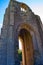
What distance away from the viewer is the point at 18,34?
15.8 meters

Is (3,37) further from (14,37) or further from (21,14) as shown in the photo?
(21,14)

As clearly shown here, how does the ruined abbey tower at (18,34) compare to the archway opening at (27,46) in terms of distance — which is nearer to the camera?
the ruined abbey tower at (18,34)

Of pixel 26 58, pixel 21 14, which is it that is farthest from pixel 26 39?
pixel 21 14

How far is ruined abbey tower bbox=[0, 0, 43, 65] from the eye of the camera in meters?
13.8

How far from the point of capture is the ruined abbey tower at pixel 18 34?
545 inches

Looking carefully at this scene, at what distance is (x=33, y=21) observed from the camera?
53.2 ft

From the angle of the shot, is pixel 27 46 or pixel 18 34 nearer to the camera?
pixel 18 34

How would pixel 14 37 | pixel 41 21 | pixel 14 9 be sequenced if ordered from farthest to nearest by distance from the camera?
pixel 41 21
pixel 14 9
pixel 14 37

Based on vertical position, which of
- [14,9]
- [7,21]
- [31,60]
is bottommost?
[31,60]

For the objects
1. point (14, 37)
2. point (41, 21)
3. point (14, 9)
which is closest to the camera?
point (14, 37)

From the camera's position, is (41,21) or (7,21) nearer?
(7,21)

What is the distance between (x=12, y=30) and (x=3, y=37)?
3.27 feet

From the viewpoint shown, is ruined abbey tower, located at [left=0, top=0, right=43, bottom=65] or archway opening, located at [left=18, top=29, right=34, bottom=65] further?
archway opening, located at [left=18, top=29, right=34, bottom=65]

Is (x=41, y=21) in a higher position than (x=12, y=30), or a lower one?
higher
